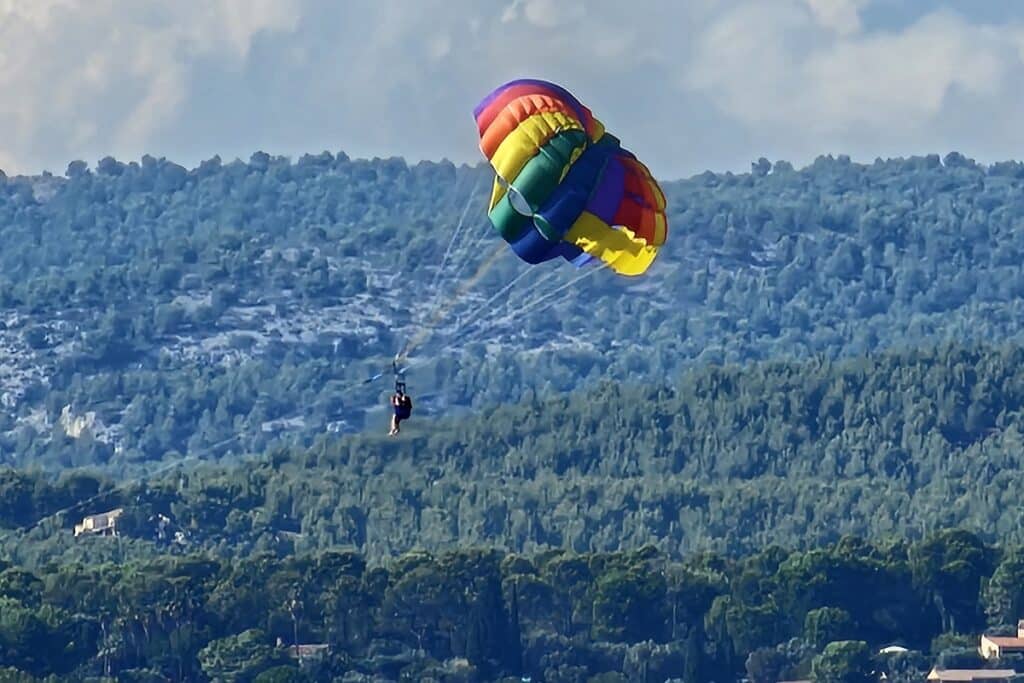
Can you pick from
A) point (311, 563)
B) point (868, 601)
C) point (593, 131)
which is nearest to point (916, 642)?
point (868, 601)

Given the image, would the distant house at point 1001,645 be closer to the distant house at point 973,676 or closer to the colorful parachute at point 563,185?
the distant house at point 973,676

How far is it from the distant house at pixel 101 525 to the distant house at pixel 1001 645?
53.9m

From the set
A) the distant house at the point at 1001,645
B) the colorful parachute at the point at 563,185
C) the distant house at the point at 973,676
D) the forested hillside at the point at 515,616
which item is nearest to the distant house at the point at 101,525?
the forested hillside at the point at 515,616

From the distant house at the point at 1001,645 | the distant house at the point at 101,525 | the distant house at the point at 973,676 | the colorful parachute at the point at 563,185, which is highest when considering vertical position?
the distant house at the point at 101,525

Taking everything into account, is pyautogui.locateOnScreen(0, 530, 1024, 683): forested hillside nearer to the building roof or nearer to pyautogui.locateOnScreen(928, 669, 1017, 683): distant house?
pyautogui.locateOnScreen(928, 669, 1017, 683): distant house

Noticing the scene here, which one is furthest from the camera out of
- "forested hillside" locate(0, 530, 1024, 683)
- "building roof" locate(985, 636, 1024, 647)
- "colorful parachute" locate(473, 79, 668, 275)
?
"building roof" locate(985, 636, 1024, 647)

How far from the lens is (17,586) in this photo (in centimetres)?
15288

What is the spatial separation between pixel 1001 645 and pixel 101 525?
57825mm

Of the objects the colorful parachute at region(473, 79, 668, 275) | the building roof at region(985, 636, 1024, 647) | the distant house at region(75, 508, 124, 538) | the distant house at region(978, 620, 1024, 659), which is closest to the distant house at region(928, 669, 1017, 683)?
the distant house at region(978, 620, 1024, 659)

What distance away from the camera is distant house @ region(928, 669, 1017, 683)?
479 ft

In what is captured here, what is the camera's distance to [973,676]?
147m

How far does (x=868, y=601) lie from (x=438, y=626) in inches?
684

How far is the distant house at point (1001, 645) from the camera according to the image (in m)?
Answer: 151

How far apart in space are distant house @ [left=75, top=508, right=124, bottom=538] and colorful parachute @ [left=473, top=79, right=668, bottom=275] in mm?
122181
